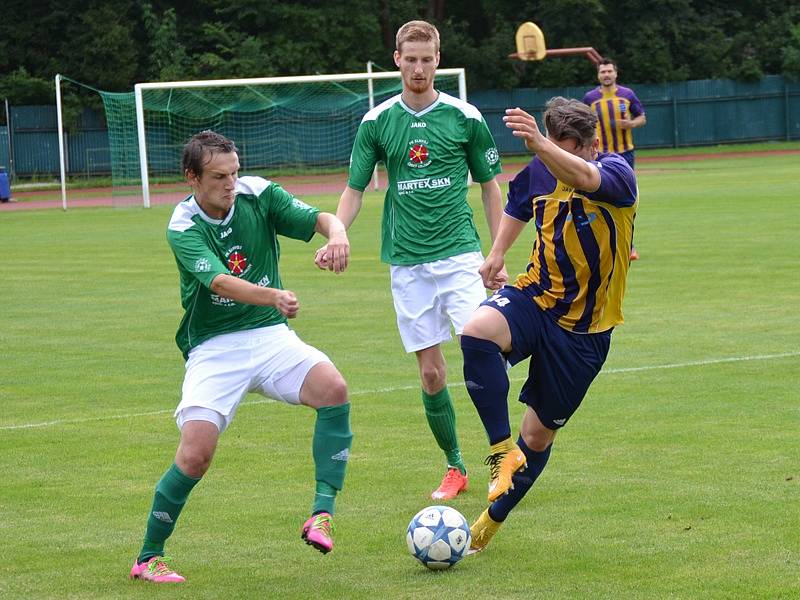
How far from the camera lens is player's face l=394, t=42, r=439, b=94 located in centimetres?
726

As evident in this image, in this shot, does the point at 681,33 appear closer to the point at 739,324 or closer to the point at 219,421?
the point at 739,324

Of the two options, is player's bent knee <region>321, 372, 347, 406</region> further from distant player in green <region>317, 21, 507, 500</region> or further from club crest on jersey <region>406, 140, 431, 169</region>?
club crest on jersey <region>406, 140, 431, 169</region>

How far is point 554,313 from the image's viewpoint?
5.99 m

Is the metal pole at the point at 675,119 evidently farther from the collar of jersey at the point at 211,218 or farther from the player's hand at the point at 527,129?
the player's hand at the point at 527,129

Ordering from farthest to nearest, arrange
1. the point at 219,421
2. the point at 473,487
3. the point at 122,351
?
the point at 122,351 → the point at 473,487 → the point at 219,421

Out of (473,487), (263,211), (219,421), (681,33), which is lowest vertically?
(473,487)

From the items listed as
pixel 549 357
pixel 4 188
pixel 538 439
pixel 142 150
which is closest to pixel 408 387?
pixel 538 439

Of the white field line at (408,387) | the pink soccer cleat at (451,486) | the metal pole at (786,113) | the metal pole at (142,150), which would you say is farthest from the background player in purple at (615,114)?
the metal pole at (786,113)

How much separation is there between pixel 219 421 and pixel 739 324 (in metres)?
7.42

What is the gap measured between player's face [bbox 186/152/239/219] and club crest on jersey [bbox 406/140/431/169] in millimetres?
1750

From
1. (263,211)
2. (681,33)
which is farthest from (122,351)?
(681,33)

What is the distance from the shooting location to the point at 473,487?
7.25 meters

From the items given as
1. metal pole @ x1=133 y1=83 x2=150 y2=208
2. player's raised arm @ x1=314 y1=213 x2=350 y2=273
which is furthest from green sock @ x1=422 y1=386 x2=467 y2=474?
metal pole @ x1=133 y1=83 x2=150 y2=208

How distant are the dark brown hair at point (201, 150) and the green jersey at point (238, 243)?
21 centimetres
